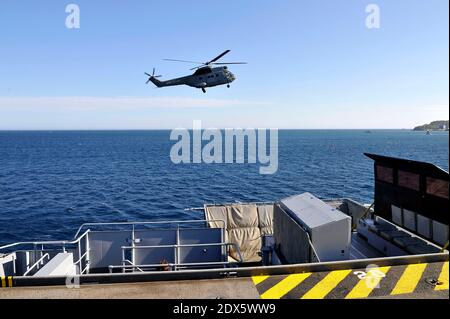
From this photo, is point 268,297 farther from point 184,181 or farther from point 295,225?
point 184,181

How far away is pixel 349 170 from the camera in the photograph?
3957 inches

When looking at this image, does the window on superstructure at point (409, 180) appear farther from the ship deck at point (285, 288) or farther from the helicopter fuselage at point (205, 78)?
the helicopter fuselage at point (205, 78)

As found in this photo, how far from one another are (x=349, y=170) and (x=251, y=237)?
81.4 metres

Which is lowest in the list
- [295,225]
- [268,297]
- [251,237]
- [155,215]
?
[155,215]

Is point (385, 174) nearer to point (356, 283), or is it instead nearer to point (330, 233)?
point (330, 233)

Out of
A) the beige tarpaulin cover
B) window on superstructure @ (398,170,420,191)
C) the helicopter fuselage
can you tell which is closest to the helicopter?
the helicopter fuselage

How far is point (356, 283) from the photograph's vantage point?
1072 cm

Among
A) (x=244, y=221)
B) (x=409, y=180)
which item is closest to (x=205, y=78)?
(x=244, y=221)

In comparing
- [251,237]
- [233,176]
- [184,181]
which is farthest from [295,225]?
[233,176]

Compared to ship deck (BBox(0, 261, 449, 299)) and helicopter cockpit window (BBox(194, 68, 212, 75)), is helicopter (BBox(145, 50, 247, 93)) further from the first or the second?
ship deck (BBox(0, 261, 449, 299))

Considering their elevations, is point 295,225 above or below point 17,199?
above

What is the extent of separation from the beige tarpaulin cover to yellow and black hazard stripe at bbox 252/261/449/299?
46.2 ft

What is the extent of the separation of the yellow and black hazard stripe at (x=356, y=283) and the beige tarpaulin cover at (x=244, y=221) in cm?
1409

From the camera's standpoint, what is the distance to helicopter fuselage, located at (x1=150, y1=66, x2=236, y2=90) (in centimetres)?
3456
